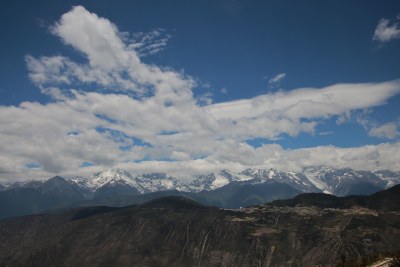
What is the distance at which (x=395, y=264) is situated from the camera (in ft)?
511

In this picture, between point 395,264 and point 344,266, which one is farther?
point 344,266

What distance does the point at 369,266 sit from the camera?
573 feet

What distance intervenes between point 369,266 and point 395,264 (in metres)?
19.9

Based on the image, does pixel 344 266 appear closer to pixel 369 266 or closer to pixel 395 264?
pixel 369 266

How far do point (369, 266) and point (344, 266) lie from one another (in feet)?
32.7

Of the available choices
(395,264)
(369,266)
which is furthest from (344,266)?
(395,264)

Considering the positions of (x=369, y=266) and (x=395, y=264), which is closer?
(x=395, y=264)

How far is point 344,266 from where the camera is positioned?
174 m
